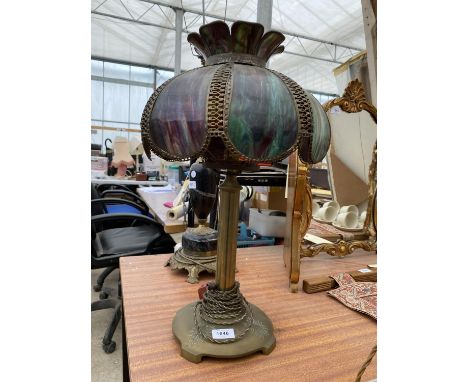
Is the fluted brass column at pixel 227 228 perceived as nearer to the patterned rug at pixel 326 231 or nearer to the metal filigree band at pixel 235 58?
the metal filigree band at pixel 235 58

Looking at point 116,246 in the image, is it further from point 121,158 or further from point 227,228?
point 121,158

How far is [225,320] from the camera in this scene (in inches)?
26.7

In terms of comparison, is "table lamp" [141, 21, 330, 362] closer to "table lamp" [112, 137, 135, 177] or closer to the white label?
the white label

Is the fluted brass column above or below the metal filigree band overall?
below

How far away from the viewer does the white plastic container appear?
1.46 meters

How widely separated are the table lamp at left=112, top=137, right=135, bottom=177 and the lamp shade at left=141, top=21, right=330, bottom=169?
382cm

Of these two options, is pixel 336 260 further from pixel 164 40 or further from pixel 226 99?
pixel 164 40

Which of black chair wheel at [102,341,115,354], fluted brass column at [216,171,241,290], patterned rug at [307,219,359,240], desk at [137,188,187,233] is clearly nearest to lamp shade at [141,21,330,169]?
fluted brass column at [216,171,241,290]

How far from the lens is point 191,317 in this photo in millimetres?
733

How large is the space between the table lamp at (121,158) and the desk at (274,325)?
10.6 ft

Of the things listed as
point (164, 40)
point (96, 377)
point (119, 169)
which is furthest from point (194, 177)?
point (164, 40)
